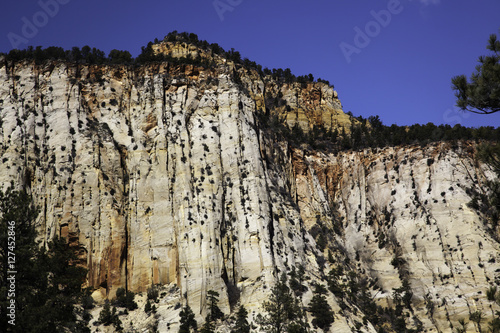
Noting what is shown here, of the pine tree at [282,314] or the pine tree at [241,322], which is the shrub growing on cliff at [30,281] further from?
the pine tree at [282,314]

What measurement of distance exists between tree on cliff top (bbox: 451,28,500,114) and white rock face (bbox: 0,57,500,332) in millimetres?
36889

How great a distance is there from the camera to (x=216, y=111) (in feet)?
256

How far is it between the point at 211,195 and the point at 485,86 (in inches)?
1757

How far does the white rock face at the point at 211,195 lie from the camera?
65438 mm

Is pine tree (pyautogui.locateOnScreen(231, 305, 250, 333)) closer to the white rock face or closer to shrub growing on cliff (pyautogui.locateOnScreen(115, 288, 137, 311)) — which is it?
the white rock face

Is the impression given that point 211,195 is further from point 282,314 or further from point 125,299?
point 282,314

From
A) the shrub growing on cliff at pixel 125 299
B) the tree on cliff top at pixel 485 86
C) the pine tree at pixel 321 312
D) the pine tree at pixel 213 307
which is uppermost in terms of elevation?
the tree on cliff top at pixel 485 86

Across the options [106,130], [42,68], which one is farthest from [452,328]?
[42,68]

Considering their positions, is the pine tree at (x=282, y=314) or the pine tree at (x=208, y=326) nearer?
the pine tree at (x=282, y=314)

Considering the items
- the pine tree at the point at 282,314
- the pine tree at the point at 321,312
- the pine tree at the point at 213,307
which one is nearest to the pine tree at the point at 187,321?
the pine tree at the point at 213,307

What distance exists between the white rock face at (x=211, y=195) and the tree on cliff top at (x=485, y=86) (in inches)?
1452

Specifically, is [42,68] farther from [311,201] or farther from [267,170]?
[311,201]

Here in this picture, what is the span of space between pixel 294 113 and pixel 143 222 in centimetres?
3533

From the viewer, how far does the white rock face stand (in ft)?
215
